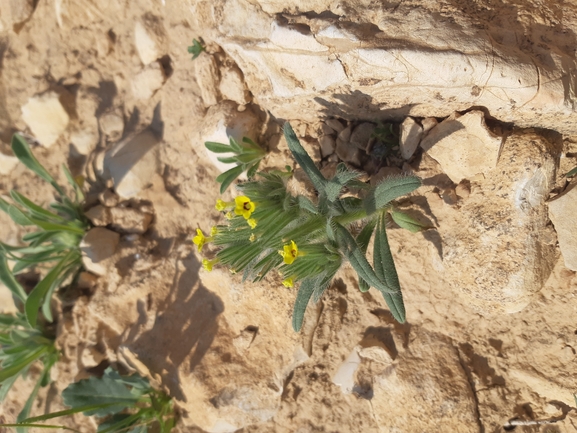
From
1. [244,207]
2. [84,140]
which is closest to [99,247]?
[84,140]

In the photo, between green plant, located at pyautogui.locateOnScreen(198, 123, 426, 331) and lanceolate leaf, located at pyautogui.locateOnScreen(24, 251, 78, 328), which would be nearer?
green plant, located at pyautogui.locateOnScreen(198, 123, 426, 331)

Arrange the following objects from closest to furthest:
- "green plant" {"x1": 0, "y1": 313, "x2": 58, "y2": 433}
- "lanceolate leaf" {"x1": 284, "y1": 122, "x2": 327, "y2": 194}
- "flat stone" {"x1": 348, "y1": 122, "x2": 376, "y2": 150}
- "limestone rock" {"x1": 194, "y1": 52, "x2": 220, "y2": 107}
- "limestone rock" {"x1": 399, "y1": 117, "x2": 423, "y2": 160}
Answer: "lanceolate leaf" {"x1": 284, "y1": 122, "x2": 327, "y2": 194}, "limestone rock" {"x1": 399, "y1": 117, "x2": 423, "y2": 160}, "flat stone" {"x1": 348, "y1": 122, "x2": 376, "y2": 150}, "limestone rock" {"x1": 194, "y1": 52, "x2": 220, "y2": 107}, "green plant" {"x1": 0, "y1": 313, "x2": 58, "y2": 433}

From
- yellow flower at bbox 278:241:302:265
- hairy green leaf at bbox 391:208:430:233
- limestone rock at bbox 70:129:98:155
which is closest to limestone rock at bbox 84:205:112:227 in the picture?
limestone rock at bbox 70:129:98:155

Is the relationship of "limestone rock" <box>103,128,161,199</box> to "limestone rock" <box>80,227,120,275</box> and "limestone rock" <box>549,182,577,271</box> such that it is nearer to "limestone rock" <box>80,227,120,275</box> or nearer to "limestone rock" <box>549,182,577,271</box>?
"limestone rock" <box>80,227,120,275</box>

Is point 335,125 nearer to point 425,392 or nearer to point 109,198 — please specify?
point 425,392

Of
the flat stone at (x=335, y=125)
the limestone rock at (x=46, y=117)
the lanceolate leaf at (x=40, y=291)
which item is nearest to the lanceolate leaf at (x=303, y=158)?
the flat stone at (x=335, y=125)

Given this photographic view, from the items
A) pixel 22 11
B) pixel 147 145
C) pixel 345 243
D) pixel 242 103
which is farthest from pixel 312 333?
pixel 22 11
